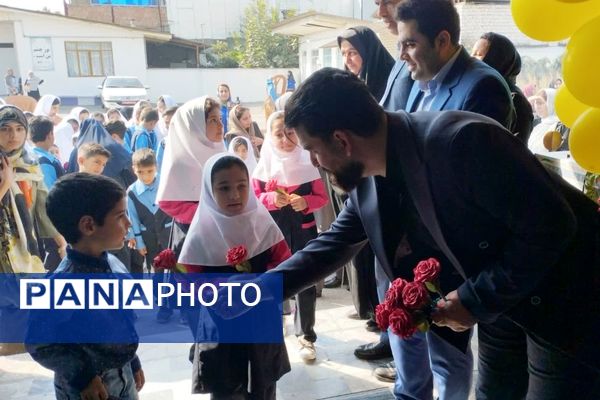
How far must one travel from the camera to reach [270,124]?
320 cm

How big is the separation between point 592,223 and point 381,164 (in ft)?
1.81

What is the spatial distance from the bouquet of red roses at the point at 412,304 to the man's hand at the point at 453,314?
0.02 m

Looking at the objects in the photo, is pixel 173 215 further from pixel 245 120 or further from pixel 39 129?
pixel 245 120

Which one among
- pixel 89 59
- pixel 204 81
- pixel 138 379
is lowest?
pixel 138 379

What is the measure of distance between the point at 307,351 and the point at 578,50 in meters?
2.01

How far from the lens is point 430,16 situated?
6.81 feet

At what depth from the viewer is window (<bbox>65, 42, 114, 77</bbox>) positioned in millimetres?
20188

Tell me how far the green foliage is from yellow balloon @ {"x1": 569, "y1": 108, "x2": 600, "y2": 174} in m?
21.5

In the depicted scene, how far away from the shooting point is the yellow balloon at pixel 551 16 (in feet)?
6.75

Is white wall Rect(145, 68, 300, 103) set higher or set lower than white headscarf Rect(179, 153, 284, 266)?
higher

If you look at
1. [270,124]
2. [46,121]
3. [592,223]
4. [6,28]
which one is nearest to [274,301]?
[592,223]

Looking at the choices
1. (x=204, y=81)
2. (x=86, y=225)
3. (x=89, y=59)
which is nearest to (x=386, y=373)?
(x=86, y=225)

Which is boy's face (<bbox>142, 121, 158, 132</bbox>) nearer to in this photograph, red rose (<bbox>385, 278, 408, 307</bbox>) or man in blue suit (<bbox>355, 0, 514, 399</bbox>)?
man in blue suit (<bbox>355, 0, 514, 399</bbox>)

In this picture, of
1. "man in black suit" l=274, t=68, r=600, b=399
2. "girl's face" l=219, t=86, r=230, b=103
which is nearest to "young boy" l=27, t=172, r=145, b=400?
"man in black suit" l=274, t=68, r=600, b=399
